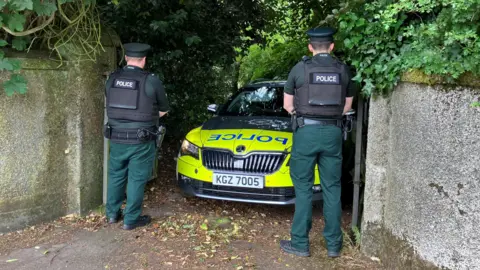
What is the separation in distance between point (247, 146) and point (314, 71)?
4.42 ft

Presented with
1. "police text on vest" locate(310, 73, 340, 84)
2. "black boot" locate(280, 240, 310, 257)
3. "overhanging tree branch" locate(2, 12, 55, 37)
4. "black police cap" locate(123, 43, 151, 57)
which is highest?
"overhanging tree branch" locate(2, 12, 55, 37)

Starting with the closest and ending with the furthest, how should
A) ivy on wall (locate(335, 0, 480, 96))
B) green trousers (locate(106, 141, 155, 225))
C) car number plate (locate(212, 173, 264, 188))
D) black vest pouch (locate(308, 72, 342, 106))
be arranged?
ivy on wall (locate(335, 0, 480, 96)), black vest pouch (locate(308, 72, 342, 106)), green trousers (locate(106, 141, 155, 225)), car number plate (locate(212, 173, 264, 188))

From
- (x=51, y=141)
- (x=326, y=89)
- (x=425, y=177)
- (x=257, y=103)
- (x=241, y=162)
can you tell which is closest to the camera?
(x=425, y=177)

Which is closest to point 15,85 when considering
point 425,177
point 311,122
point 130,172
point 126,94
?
point 126,94

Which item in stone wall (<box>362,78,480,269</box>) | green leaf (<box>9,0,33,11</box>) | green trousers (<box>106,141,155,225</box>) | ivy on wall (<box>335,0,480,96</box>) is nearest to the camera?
ivy on wall (<box>335,0,480,96</box>)

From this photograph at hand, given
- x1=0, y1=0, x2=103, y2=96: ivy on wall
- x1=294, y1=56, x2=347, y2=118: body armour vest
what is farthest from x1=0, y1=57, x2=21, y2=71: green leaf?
x1=294, y1=56, x2=347, y2=118: body armour vest

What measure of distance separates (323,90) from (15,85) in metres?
2.67

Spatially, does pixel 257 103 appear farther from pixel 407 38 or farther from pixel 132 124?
pixel 407 38

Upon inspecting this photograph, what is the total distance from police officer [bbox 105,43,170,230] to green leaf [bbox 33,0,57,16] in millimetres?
842

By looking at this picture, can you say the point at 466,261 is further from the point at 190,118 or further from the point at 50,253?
the point at 190,118

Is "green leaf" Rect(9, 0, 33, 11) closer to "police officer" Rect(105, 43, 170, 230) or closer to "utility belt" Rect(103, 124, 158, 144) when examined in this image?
"police officer" Rect(105, 43, 170, 230)

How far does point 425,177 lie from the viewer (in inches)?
126

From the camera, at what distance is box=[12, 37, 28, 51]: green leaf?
13.3 ft

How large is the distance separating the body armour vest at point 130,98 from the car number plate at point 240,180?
3.25 feet
